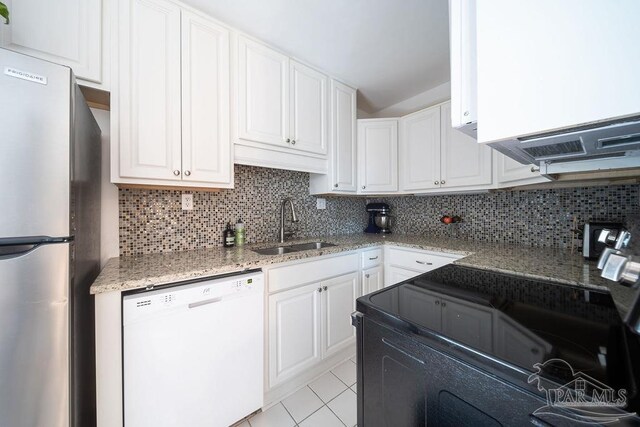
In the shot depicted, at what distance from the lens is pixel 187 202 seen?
163 cm

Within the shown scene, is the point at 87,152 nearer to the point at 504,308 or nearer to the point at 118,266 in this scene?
the point at 118,266

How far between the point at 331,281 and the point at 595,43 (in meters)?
1.59

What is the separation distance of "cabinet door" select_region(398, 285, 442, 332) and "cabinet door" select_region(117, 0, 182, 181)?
135cm

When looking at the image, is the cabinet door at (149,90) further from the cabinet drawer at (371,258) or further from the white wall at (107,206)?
the cabinet drawer at (371,258)

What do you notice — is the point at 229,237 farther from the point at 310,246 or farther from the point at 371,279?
the point at 371,279

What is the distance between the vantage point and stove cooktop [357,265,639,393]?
43cm

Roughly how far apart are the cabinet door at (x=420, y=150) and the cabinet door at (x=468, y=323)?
63.0 inches

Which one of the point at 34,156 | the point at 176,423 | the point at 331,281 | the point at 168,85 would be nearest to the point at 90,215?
the point at 34,156

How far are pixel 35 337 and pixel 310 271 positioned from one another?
1199 millimetres

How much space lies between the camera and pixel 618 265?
0.42 meters

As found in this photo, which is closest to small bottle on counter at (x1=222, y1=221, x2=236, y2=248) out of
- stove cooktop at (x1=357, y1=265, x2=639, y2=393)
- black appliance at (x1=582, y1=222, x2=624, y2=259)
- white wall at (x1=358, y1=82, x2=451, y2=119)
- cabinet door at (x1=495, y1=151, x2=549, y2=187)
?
stove cooktop at (x1=357, y1=265, x2=639, y2=393)

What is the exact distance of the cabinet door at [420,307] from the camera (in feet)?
1.92

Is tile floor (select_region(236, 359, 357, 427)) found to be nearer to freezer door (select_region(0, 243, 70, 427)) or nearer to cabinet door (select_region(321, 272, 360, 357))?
cabinet door (select_region(321, 272, 360, 357))

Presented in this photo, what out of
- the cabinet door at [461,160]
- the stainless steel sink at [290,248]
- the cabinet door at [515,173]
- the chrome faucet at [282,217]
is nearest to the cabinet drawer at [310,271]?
the stainless steel sink at [290,248]
